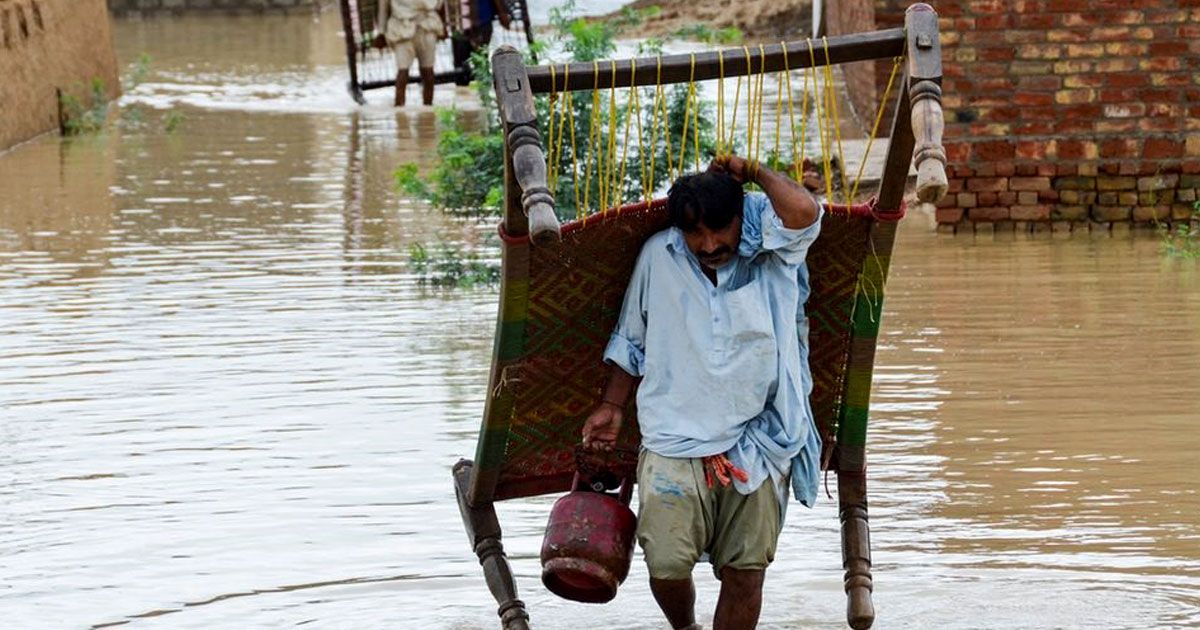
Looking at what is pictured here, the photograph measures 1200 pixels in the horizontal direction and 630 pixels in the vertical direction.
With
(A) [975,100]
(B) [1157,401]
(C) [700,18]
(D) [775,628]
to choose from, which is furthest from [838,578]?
(C) [700,18]

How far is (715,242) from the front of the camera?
409 cm

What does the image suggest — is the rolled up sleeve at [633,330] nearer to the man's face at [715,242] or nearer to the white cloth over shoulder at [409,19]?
the man's face at [715,242]

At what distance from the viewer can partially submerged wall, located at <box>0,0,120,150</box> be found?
45.8ft

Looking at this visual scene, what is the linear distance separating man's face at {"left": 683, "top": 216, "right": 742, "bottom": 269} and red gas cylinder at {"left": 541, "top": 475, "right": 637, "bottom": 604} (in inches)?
21.1

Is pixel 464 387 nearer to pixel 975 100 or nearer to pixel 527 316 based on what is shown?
pixel 527 316

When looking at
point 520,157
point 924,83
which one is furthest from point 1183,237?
point 520,157

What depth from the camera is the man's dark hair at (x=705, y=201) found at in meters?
4.06

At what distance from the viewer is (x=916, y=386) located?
266 inches

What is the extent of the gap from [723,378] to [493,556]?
27.4 inches

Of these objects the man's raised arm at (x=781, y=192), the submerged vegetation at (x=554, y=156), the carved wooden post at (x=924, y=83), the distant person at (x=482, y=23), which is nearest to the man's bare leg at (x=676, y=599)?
the man's raised arm at (x=781, y=192)

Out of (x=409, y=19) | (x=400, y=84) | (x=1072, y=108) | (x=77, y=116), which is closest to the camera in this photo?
(x=1072, y=108)

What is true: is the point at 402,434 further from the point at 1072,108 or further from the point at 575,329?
the point at 1072,108

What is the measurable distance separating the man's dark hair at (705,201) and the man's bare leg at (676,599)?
712 mm

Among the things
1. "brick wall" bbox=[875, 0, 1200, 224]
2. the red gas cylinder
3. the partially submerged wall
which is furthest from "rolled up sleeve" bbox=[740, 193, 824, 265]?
the partially submerged wall
